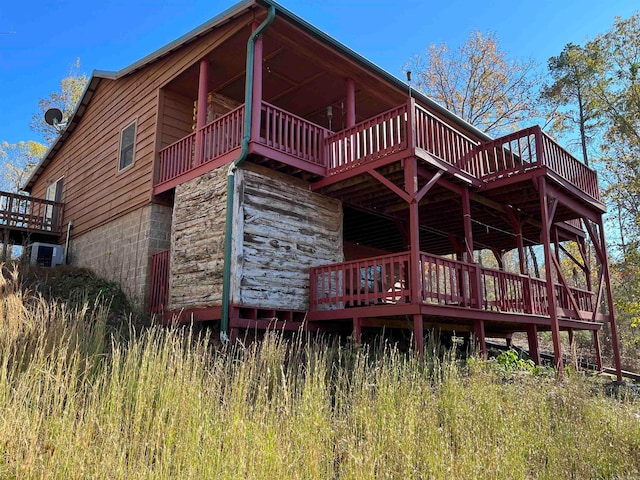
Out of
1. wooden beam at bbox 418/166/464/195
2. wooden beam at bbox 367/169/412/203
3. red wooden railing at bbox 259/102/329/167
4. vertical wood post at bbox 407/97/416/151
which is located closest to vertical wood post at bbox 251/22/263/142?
red wooden railing at bbox 259/102/329/167

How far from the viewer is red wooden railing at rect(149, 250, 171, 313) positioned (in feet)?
35.4

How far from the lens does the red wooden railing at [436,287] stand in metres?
8.58

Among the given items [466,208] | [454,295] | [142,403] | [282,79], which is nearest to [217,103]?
[282,79]

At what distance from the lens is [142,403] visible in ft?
12.9

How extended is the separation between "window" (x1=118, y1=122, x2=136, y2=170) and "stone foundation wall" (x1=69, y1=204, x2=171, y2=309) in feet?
5.37

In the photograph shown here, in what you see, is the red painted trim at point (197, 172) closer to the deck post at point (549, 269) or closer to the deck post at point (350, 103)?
the deck post at point (350, 103)

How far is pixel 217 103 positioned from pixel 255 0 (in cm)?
380

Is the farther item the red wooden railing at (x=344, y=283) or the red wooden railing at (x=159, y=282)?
the red wooden railing at (x=159, y=282)

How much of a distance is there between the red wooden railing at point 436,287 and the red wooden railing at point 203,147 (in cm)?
310

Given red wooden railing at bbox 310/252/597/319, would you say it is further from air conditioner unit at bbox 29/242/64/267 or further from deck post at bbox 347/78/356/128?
air conditioner unit at bbox 29/242/64/267

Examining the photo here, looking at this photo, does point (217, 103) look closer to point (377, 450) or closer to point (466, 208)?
point (466, 208)

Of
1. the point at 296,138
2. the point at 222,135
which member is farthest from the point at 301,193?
the point at 222,135

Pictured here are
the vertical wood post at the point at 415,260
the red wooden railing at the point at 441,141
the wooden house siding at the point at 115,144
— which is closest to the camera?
the vertical wood post at the point at 415,260

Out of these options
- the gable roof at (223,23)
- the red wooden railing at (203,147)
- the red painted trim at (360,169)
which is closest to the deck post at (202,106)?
the red wooden railing at (203,147)
